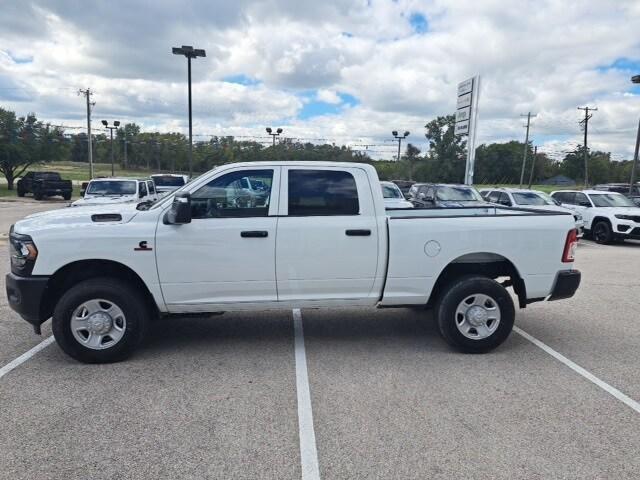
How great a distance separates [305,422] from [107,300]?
7.34ft

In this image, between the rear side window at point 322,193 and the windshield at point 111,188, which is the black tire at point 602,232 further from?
the windshield at point 111,188

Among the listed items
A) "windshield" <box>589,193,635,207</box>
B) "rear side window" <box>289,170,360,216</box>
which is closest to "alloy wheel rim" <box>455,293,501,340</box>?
"rear side window" <box>289,170,360,216</box>

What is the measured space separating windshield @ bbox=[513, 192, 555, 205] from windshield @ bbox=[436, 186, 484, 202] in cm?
148

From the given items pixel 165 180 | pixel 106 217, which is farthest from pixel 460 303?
pixel 165 180

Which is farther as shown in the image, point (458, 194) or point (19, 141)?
point (19, 141)

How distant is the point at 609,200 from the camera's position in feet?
54.2

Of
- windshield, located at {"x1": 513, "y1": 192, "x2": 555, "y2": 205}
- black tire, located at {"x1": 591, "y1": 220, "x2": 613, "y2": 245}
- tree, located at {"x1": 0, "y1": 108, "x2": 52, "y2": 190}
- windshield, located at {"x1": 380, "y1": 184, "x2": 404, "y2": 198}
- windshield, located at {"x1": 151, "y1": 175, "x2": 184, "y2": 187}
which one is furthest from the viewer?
tree, located at {"x1": 0, "y1": 108, "x2": 52, "y2": 190}

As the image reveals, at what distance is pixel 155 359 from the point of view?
4.79 m

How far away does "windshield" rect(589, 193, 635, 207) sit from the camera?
53.3ft

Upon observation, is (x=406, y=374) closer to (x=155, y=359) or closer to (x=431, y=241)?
(x=431, y=241)

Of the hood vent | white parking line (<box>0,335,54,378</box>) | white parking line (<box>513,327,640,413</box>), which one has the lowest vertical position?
white parking line (<box>0,335,54,378</box>)

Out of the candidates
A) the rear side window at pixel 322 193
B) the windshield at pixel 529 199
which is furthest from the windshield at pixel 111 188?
the windshield at pixel 529 199

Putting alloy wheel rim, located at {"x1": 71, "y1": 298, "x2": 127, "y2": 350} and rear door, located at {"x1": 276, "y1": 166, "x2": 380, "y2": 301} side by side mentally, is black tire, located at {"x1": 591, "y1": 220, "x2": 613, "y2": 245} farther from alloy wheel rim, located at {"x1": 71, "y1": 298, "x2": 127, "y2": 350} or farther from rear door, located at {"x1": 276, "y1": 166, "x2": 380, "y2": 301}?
alloy wheel rim, located at {"x1": 71, "y1": 298, "x2": 127, "y2": 350}

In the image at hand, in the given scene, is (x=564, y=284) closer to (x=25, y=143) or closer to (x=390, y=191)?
(x=390, y=191)
